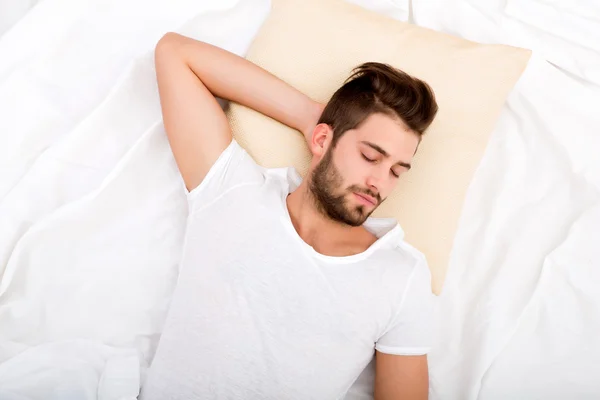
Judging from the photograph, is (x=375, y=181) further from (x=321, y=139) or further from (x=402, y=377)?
(x=402, y=377)

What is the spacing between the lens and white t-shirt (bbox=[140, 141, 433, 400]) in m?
1.43

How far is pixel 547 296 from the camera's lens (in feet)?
5.45

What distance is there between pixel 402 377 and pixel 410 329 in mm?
130

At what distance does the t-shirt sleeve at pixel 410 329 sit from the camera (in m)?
1.49

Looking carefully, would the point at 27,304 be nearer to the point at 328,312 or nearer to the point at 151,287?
the point at 151,287

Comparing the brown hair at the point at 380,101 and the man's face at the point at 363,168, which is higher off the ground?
the brown hair at the point at 380,101

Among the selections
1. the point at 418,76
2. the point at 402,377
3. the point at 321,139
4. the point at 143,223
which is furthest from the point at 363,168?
the point at 143,223

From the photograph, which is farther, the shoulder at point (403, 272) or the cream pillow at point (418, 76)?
the cream pillow at point (418, 76)

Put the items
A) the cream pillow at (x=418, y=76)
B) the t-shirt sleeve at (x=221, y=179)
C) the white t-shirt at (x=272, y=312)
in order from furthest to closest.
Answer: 1. the cream pillow at (x=418, y=76)
2. the t-shirt sleeve at (x=221, y=179)
3. the white t-shirt at (x=272, y=312)

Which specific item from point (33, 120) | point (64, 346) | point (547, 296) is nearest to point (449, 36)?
point (547, 296)

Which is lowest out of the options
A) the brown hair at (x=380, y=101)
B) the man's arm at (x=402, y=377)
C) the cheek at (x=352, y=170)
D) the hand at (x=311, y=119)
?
the man's arm at (x=402, y=377)

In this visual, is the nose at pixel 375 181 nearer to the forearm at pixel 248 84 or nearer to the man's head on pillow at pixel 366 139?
the man's head on pillow at pixel 366 139

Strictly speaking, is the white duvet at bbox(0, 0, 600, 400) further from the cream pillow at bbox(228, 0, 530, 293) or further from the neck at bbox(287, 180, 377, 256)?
the neck at bbox(287, 180, 377, 256)

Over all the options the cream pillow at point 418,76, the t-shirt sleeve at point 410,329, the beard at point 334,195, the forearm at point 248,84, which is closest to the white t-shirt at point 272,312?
the t-shirt sleeve at point 410,329
